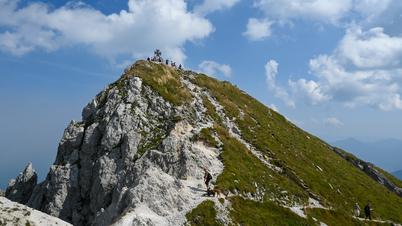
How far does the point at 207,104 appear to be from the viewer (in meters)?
88.4

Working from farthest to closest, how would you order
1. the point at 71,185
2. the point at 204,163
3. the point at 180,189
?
the point at 71,185, the point at 204,163, the point at 180,189

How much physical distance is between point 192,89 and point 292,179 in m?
32.4

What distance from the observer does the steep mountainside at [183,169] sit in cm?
5681

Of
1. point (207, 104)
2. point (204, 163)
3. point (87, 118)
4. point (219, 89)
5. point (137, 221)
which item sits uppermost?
point (219, 89)

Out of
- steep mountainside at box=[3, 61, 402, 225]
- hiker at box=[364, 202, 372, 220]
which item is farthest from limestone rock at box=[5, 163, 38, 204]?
hiker at box=[364, 202, 372, 220]

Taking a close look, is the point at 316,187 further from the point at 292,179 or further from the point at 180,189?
the point at 180,189

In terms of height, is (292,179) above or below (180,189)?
above

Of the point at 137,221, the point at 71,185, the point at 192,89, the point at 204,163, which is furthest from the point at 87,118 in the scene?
the point at 137,221

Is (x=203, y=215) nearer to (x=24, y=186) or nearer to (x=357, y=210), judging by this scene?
(x=357, y=210)

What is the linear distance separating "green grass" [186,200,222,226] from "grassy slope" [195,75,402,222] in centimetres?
2715

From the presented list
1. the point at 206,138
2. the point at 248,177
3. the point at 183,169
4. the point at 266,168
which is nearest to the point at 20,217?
the point at 183,169

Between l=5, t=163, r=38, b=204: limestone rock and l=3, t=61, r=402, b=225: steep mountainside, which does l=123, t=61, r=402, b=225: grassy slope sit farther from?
l=5, t=163, r=38, b=204: limestone rock

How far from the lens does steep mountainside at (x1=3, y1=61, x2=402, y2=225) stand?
5681 cm

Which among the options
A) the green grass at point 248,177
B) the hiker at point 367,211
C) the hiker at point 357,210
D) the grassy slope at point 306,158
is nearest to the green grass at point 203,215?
the green grass at point 248,177
